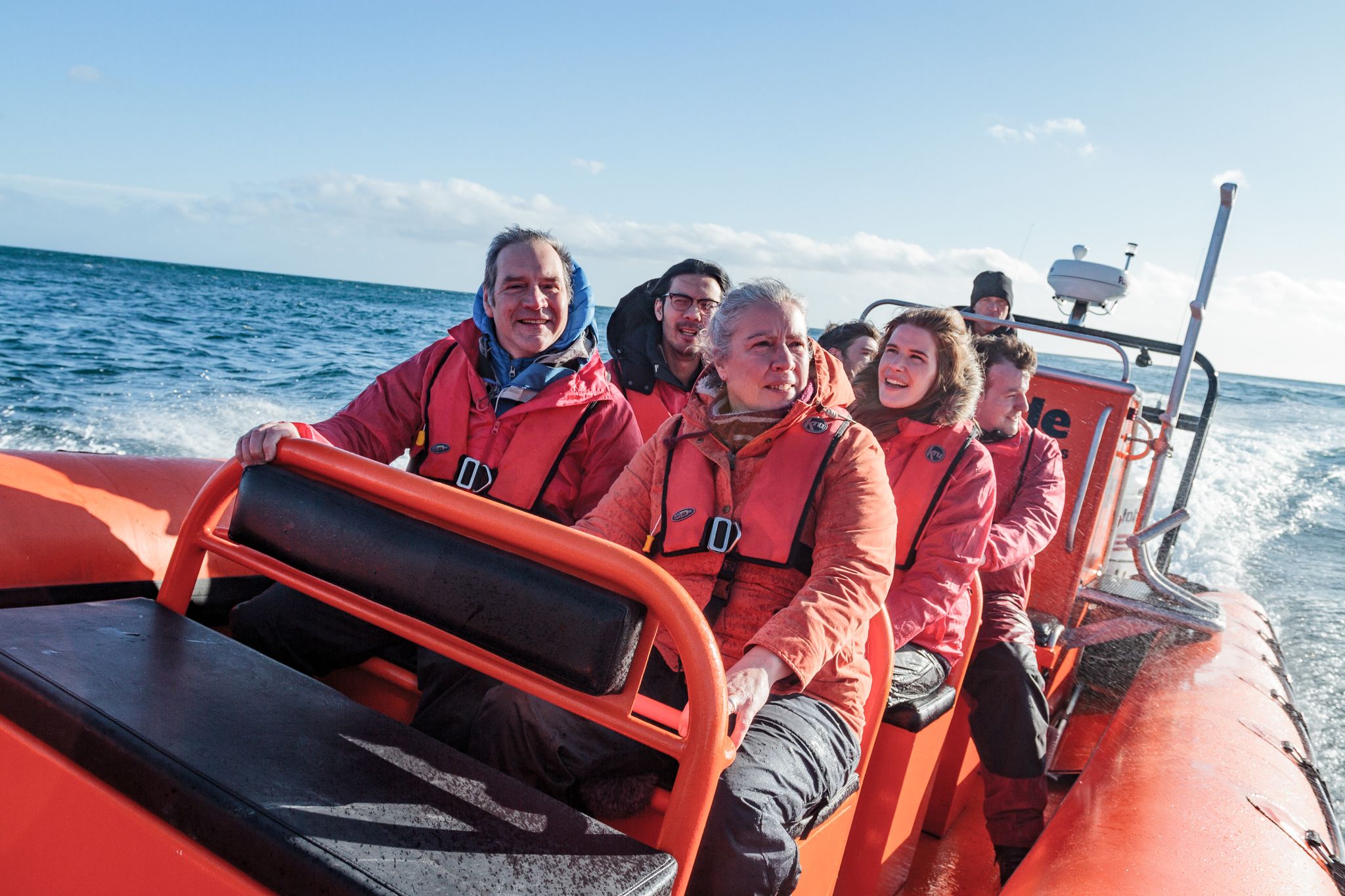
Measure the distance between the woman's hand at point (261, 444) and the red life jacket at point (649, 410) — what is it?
1.78m

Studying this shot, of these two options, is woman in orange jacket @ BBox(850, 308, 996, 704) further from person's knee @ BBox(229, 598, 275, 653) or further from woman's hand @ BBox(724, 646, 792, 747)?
person's knee @ BBox(229, 598, 275, 653)

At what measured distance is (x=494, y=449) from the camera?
2.24m

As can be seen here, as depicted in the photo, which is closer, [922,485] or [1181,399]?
[922,485]

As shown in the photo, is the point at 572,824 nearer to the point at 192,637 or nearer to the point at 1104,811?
the point at 192,637

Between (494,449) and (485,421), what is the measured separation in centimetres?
8

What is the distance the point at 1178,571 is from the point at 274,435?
8.57m

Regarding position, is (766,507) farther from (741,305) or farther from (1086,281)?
(1086,281)

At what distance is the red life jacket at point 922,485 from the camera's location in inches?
97.8

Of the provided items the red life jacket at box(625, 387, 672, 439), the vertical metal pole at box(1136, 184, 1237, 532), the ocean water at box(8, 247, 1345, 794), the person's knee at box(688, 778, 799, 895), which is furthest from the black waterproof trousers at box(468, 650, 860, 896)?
the vertical metal pole at box(1136, 184, 1237, 532)

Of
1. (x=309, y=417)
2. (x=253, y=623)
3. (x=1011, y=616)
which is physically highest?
(x=253, y=623)

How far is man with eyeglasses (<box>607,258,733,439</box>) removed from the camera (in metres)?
3.28

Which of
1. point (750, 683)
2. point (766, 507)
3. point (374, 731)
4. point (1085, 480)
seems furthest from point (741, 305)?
point (1085, 480)

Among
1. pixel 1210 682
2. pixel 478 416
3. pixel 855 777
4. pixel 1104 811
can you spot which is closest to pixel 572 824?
pixel 855 777

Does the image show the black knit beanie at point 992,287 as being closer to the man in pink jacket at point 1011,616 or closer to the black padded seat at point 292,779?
the man in pink jacket at point 1011,616
